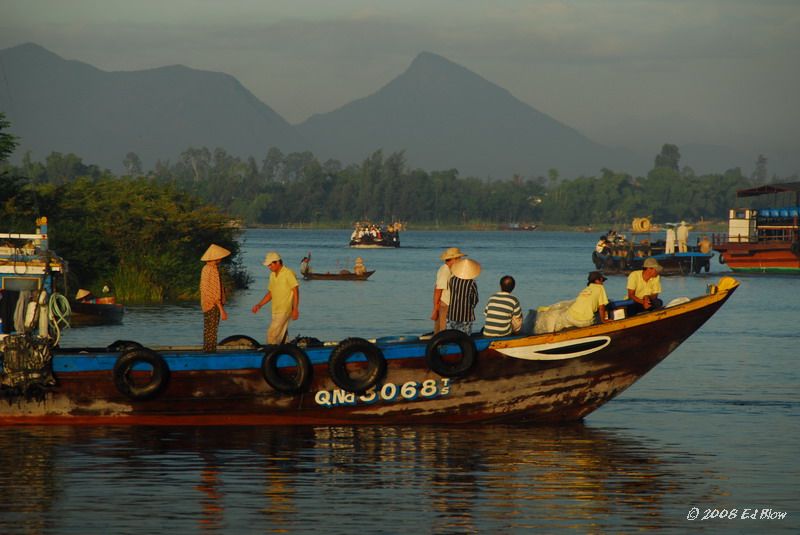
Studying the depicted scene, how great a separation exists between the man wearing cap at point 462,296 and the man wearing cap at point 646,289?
2745 mm

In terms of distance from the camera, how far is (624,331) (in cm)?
1947

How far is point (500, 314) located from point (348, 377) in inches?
89.8

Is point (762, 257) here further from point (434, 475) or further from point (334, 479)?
point (334, 479)

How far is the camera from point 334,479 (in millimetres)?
16203

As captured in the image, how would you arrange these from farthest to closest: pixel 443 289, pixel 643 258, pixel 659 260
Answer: pixel 643 258, pixel 659 260, pixel 443 289

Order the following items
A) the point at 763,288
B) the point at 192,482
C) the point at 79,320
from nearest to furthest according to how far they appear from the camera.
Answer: the point at 192,482
the point at 79,320
the point at 763,288

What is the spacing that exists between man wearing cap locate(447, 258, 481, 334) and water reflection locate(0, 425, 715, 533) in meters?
1.55

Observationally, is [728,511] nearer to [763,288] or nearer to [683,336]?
[683,336]

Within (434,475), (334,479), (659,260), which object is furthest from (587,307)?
(659,260)

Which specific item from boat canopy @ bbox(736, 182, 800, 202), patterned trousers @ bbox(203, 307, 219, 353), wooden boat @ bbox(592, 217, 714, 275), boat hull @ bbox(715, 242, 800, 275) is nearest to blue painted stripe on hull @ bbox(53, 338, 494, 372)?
patterned trousers @ bbox(203, 307, 219, 353)

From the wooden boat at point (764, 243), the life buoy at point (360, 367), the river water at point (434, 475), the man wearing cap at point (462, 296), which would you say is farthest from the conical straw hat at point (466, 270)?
the wooden boat at point (764, 243)

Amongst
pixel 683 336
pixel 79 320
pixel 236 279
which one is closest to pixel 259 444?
pixel 683 336

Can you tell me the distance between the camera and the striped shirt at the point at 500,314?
63.4ft

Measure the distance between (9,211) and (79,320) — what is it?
20.9ft
